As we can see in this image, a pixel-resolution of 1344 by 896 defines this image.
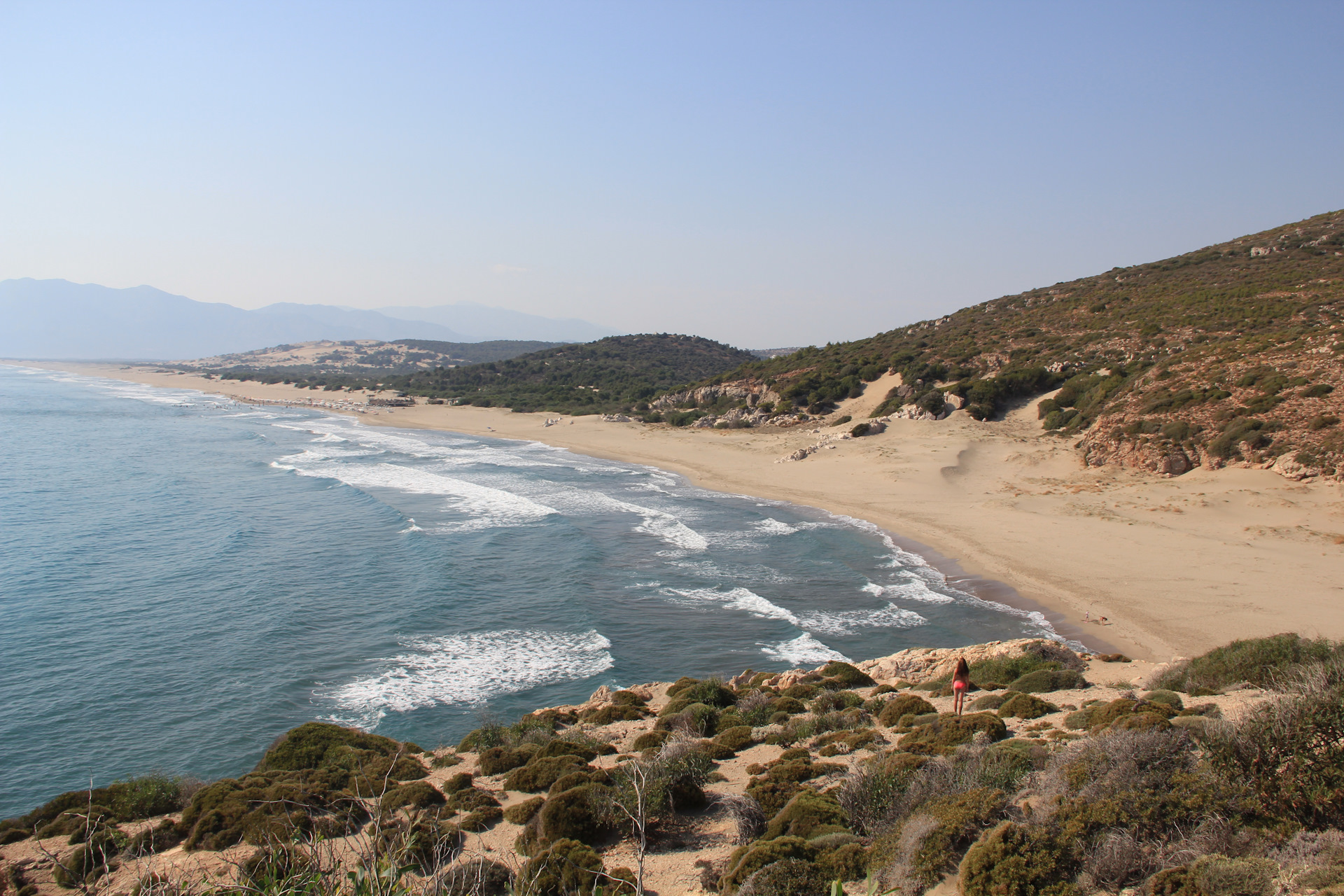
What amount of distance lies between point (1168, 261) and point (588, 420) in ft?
175

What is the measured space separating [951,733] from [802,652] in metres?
7.23

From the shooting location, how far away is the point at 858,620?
18625 millimetres

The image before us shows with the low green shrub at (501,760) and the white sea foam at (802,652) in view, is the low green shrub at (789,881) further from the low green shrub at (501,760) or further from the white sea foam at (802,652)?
the white sea foam at (802,652)

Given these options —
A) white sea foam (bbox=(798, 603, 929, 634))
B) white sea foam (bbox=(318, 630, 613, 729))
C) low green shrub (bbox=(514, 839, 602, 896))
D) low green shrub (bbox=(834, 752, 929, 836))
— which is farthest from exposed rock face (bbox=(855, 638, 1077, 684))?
low green shrub (bbox=(514, 839, 602, 896))

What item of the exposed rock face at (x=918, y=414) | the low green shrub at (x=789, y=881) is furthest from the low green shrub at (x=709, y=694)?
the exposed rock face at (x=918, y=414)

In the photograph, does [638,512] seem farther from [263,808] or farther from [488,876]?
[488,876]

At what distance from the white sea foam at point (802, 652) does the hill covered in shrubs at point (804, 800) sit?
225 centimetres

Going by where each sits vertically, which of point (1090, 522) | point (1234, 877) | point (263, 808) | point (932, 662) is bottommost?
point (932, 662)

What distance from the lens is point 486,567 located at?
75.5 feet

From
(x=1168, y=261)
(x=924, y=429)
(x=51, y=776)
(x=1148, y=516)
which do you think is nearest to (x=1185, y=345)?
(x=924, y=429)

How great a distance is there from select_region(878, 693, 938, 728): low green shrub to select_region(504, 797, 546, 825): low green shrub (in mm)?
Result: 5744

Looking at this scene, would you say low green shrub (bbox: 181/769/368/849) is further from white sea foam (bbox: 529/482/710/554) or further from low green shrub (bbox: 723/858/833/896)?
white sea foam (bbox: 529/482/710/554)

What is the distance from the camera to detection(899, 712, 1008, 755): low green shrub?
30.3 ft

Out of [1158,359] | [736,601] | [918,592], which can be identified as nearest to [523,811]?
[736,601]
